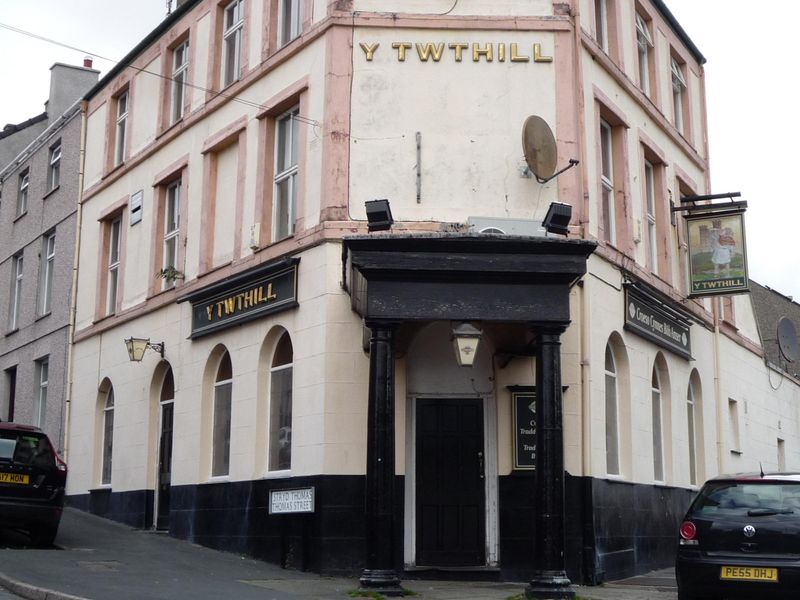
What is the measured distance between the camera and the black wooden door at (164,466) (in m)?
19.7

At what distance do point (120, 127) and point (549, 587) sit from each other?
1501cm

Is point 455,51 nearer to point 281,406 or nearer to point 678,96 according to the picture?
point 281,406

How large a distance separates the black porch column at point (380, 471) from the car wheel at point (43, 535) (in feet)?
17.9

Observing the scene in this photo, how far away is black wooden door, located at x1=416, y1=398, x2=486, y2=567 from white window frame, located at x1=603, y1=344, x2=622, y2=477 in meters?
2.72

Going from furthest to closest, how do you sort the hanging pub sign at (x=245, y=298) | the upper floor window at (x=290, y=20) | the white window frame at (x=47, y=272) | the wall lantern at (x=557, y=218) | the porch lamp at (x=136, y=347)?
the white window frame at (x=47, y=272) → the porch lamp at (x=136, y=347) → the upper floor window at (x=290, y=20) → the hanging pub sign at (x=245, y=298) → the wall lantern at (x=557, y=218)

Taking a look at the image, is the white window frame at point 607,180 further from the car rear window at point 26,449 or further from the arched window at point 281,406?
the car rear window at point 26,449

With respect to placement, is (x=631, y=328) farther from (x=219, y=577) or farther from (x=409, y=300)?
(x=219, y=577)

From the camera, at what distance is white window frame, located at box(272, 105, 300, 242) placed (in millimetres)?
17141

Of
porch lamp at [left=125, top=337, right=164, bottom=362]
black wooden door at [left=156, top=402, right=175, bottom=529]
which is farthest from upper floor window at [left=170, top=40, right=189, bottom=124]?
black wooden door at [left=156, top=402, right=175, bottom=529]

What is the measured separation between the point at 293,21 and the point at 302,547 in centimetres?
835

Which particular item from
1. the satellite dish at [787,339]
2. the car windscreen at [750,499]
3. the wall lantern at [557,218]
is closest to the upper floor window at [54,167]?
the wall lantern at [557,218]

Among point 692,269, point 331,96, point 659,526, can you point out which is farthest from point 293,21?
point 659,526

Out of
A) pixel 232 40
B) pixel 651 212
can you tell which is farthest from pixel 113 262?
pixel 651 212

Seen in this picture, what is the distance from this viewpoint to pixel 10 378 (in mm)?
28203
